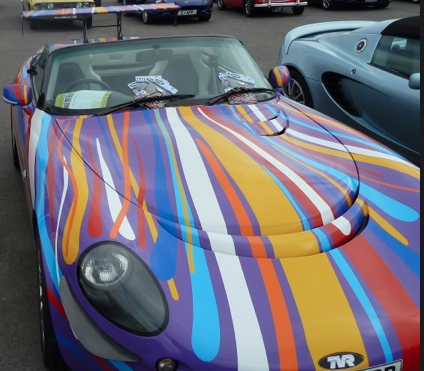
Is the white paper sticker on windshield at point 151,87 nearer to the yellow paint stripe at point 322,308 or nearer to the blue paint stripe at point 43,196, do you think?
the blue paint stripe at point 43,196

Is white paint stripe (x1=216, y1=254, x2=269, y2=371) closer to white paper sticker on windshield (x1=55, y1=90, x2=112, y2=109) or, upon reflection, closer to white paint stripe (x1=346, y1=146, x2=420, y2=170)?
white paint stripe (x1=346, y1=146, x2=420, y2=170)

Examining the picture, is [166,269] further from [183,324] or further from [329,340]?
[329,340]

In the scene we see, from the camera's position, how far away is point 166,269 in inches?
70.5

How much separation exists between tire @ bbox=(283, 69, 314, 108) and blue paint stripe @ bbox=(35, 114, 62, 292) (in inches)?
101

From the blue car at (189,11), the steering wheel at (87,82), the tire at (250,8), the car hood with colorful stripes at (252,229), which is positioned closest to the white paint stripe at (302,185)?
the car hood with colorful stripes at (252,229)

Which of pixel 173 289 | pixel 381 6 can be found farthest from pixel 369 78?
pixel 381 6

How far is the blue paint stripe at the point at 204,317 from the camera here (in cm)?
159

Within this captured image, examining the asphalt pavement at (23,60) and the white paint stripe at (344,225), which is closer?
the white paint stripe at (344,225)

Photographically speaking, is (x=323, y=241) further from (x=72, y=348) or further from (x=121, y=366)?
(x=72, y=348)

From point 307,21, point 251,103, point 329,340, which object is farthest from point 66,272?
point 307,21

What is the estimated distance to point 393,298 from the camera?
1758 millimetres

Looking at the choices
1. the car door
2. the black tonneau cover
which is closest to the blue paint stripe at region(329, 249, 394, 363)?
the car door

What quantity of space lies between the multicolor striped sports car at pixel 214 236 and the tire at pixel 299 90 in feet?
5.77

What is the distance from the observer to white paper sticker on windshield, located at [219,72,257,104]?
2973 mm
